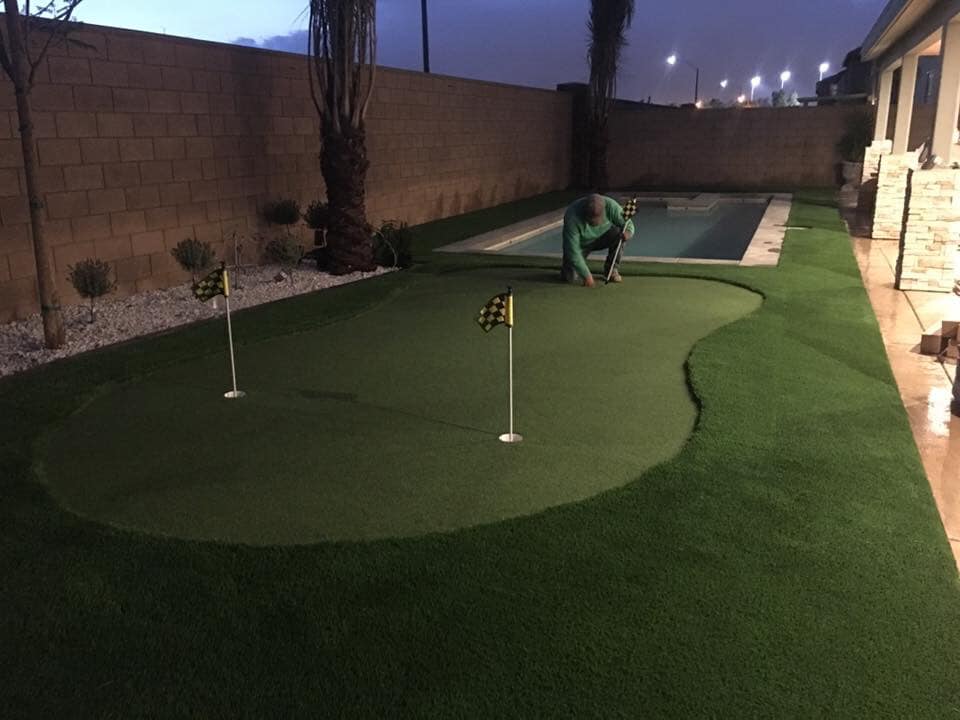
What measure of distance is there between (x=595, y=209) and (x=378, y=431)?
4524 mm

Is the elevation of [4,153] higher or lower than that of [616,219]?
higher

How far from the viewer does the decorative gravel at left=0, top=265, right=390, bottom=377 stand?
6.16 m

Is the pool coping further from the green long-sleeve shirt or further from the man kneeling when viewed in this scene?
the green long-sleeve shirt

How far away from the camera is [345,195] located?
9.38 m

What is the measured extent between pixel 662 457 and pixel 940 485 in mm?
1272

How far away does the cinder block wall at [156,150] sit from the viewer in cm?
704

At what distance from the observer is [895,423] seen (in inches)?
174

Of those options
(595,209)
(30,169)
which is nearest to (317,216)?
(595,209)

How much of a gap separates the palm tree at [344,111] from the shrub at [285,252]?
42 cm

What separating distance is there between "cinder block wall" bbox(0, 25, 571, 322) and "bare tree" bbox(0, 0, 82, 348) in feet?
3.13

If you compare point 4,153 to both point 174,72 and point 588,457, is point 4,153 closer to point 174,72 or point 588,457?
point 174,72

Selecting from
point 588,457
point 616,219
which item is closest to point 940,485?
point 588,457

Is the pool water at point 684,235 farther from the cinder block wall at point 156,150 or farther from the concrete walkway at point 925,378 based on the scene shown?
the concrete walkway at point 925,378

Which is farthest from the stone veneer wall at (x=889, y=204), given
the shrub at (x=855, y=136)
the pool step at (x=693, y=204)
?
the shrub at (x=855, y=136)
